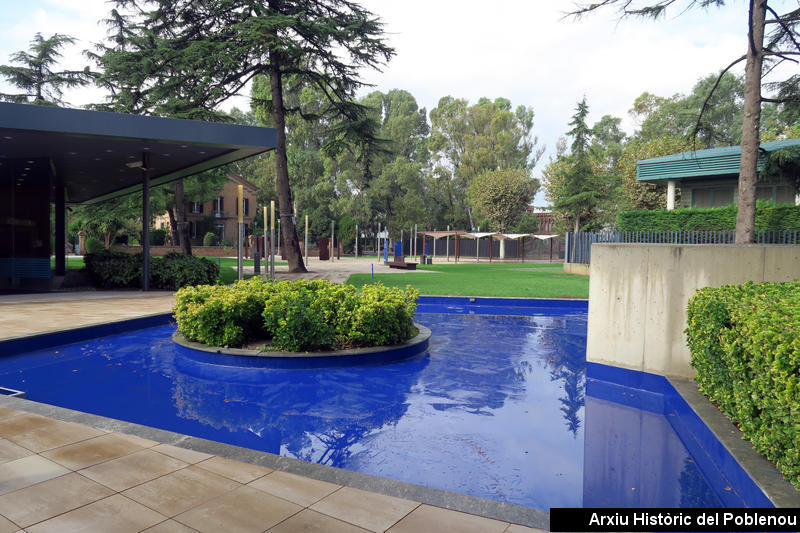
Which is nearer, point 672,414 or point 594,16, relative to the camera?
point 672,414

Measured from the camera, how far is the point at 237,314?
785cm

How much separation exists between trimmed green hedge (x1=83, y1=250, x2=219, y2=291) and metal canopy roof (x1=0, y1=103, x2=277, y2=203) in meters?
3.12

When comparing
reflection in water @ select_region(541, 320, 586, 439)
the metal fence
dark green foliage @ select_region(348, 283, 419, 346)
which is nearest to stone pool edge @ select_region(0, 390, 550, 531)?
reflection in water @ select_region(541, 320, 586, 439)

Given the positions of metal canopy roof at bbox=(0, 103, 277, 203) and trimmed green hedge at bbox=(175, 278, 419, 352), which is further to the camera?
metal canopy roof at bbox=(0, 103, 277, 203)

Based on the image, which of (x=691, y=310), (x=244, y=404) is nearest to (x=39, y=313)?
(x=244, y=404)

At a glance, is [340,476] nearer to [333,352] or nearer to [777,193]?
[333,352]

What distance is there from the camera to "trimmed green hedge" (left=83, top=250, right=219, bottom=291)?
15945mm

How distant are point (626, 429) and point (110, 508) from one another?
15.5 feet

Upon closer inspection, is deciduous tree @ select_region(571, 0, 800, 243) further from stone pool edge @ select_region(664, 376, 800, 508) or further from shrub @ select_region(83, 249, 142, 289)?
shrub @ select_region(83, 249, 142, 289)

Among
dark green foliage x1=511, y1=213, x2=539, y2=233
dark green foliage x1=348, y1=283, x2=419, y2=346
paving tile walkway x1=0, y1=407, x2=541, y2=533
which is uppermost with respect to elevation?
dark green foliage x1=511, y1=213, x2=539, y2=233

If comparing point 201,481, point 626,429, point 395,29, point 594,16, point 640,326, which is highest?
point 395,29

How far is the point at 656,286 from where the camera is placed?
692 cm

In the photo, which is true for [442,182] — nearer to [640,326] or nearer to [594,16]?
[594,16]

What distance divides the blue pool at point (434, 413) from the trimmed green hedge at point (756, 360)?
0.57 meters
